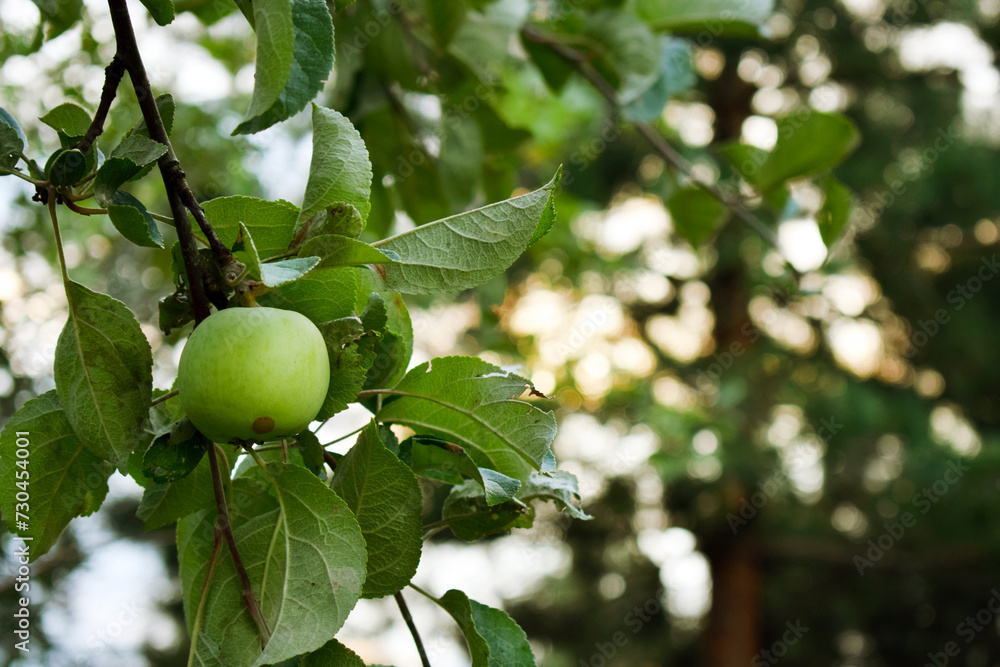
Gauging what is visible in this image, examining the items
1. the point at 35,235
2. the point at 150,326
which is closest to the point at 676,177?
the point at 35,235

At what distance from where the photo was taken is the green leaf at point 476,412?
2.07ft

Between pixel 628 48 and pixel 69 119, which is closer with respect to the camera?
pixel 69 119

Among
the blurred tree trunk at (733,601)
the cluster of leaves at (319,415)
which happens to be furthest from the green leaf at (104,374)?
the blurred tree trunk at (733,601)

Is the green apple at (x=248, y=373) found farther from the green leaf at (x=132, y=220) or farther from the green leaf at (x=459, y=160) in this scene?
the green leaf at (x=459, y=160)

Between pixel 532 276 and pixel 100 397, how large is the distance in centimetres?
507

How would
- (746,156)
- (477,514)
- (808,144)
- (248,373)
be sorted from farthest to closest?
(746,156) → (808,144) → (477,514) → (248,373)

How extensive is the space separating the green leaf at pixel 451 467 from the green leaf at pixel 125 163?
1.00ft

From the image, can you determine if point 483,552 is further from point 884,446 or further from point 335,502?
point 335,502

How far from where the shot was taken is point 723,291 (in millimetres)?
6297

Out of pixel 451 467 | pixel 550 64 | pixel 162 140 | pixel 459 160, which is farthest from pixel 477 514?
pixel 550 64

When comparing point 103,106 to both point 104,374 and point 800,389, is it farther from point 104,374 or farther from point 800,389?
point 800,389

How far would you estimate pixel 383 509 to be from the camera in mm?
617

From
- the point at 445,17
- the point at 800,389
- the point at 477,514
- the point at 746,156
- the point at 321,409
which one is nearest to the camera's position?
the point at 321,409

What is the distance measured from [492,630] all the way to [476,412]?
0.25m
